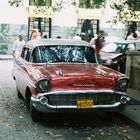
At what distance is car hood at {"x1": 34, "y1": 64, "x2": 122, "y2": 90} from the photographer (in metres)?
8.95

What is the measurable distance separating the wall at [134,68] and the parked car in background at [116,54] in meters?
3.85

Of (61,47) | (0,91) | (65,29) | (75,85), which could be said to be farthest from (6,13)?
(75,85)

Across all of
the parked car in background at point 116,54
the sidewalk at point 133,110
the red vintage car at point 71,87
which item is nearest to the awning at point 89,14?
the parked car in background at point 116,54

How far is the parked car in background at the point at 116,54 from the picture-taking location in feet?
61.0

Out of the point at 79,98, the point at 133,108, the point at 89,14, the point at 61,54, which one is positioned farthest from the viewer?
the point at 89,14

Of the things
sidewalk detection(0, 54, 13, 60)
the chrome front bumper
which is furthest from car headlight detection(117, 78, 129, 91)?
sidewalk detection(0, 54, 13, 60)

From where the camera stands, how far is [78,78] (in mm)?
9039

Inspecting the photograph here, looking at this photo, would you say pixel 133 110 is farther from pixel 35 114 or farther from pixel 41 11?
pixel 41 11

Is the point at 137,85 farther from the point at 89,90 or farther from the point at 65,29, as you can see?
the point at 65,29

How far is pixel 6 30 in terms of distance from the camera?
30188 mm

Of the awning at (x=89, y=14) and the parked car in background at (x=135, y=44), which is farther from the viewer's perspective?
the awning at (x=89, y=14)

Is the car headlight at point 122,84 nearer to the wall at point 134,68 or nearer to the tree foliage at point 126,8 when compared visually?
the tree foliage at point 126,8

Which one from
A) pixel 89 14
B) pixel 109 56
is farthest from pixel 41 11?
pixel 89 14

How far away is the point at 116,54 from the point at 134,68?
5067 mm
